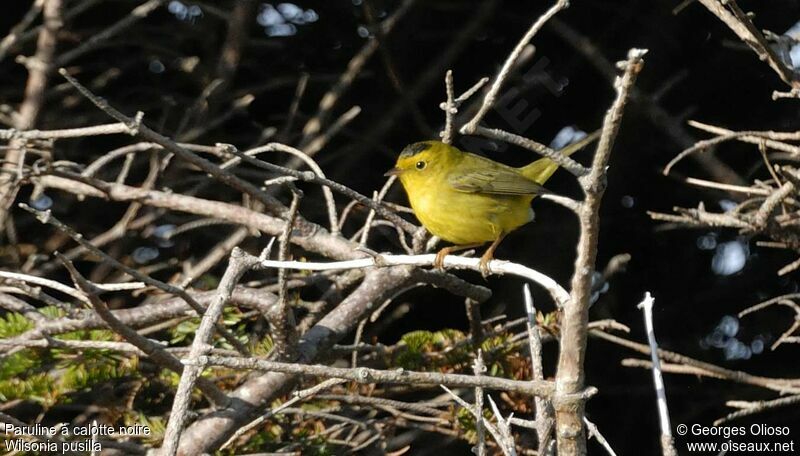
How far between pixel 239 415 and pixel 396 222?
30.7 inches

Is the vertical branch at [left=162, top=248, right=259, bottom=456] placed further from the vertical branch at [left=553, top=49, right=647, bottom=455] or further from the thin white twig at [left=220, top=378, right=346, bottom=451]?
the vertical branch at [left=553, top=49, right=647, bottom=455]

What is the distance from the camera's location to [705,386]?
14.8ft

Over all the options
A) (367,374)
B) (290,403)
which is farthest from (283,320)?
(367,374)

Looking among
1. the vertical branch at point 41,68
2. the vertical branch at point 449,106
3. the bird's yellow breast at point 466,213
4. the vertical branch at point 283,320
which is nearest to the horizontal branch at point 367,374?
the vertical branch at point 449,106

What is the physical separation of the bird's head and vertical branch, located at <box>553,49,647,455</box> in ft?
6.95

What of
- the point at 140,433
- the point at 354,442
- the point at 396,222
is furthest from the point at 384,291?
the point at 140,433

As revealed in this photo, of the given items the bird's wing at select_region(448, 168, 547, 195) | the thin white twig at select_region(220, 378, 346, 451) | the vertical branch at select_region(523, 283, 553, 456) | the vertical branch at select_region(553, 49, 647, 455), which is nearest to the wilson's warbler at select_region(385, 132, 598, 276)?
the bird's wing at select_region(448, 168, 547, 195)

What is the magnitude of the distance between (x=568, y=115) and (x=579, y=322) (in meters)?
3.20

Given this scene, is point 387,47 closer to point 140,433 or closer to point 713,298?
point 713,298

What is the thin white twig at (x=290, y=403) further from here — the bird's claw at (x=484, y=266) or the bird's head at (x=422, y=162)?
the bird's head at (x=422, y=162)

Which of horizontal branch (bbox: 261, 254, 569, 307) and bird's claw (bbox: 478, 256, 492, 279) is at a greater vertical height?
bird's claw (bbox: 478, 256, 492, 279)

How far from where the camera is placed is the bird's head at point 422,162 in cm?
398

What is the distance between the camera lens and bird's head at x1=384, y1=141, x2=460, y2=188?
3.98 meters

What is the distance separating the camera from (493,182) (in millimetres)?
3926
